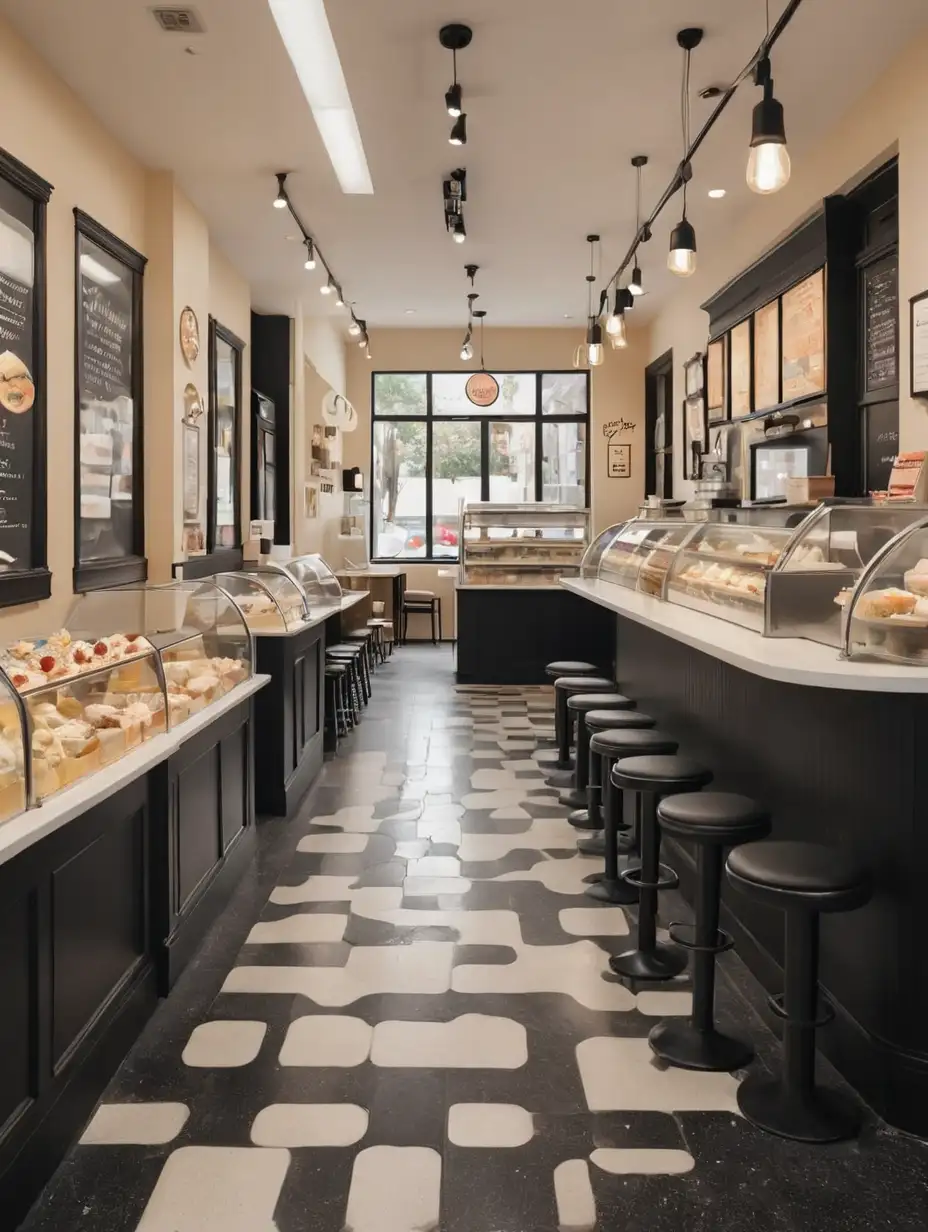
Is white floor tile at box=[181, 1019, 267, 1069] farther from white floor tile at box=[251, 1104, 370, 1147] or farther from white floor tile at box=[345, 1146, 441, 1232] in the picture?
white floor tile at box=[345, 1146, 441, 1232]

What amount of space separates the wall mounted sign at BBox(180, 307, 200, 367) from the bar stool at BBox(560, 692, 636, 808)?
12.3 feet

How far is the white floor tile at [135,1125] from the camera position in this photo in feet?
8.00

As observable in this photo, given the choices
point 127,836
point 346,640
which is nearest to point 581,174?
point 346,640

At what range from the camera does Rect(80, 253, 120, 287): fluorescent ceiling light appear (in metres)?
5.73

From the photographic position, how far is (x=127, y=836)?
2932mm

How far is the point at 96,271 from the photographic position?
593cm

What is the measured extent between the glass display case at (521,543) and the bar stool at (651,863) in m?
6.39

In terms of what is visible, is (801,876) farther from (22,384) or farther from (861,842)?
(22,384)

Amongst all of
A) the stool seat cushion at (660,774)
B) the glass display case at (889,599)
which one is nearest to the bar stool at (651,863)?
the stool seat cushion at (660,774)

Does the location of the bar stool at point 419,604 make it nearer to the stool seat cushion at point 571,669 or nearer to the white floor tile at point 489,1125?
the stool seat cushion at point 571,669

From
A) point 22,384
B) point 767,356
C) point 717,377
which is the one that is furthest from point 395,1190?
point 717,377

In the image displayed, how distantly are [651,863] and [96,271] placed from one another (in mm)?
4700

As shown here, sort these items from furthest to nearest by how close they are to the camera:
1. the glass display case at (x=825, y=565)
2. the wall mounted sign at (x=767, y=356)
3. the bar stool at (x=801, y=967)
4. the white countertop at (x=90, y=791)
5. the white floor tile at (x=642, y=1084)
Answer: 1. the wall mounted sign at (x=767, y=356)
2. the glass display case at (x=825, y=565)
3. the white floor tile at (x=642, y=1084)
4. the bar stool at (x=801, y=967)
5. the white countertop at (x=90, y=791)

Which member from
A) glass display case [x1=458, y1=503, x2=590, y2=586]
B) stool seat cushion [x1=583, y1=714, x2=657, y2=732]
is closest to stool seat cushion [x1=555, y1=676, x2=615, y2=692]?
stool seat cushion [x1=583, y1=714, x2=657, y2=732]
